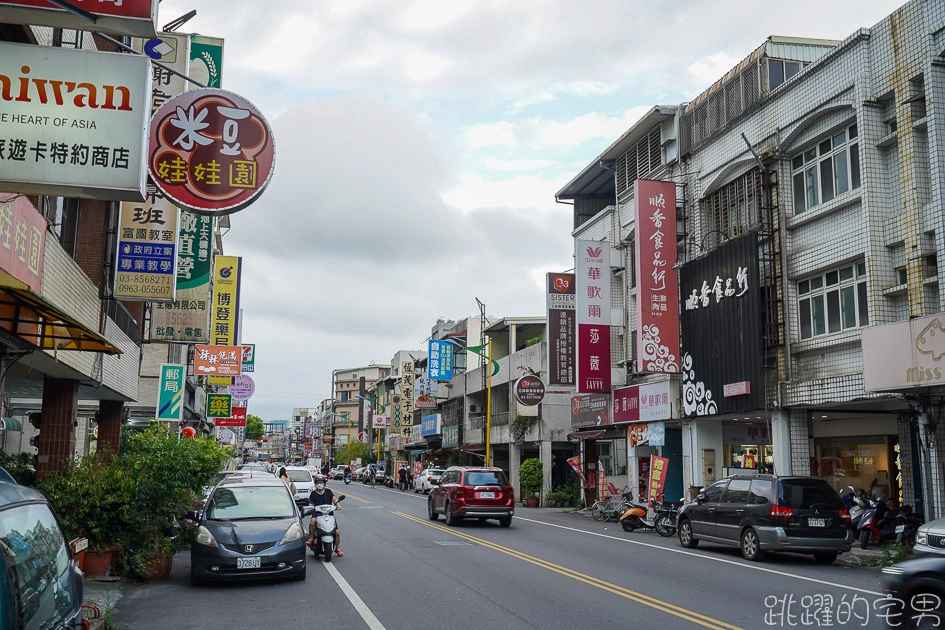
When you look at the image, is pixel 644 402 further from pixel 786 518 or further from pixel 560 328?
pixel 786 518

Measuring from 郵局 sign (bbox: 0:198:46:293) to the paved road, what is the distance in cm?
445

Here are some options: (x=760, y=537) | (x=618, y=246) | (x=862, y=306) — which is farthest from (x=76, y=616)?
(x=618, y=246)

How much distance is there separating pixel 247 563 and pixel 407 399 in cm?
6284

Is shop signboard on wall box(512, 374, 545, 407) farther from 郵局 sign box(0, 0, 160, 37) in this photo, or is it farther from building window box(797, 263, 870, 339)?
郵局 sign box(0, 0, 160, 37)

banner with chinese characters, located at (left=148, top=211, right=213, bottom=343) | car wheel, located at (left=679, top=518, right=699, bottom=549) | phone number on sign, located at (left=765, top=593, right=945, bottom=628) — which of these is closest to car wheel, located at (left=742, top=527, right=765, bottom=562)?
car wheel, located at (left=679, top=518, right=699, bottom=549)

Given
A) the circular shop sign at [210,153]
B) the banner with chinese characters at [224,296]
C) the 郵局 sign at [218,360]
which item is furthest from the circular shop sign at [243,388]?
the circular shop sign at [210,153]

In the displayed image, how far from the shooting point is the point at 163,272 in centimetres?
1709

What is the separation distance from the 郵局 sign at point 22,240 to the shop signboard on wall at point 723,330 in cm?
1853

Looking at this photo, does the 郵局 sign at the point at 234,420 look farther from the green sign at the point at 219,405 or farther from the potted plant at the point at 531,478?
the potted plant at the point at 531,478

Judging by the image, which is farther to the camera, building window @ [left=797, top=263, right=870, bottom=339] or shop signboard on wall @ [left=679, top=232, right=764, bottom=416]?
shop signboard on wall @ [left=679, top=232, right=764, bottom=416]

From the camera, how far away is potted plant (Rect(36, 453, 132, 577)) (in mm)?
11922

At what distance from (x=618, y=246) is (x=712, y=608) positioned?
23400 millimetres

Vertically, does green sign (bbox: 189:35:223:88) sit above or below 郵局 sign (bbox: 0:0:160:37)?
above

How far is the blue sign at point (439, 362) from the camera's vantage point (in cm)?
5978
